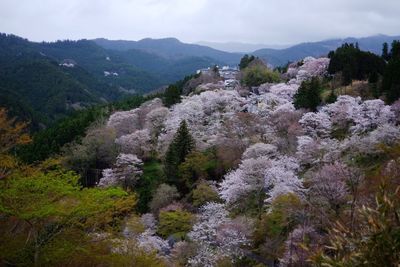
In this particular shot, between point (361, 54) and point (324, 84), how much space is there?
516cm

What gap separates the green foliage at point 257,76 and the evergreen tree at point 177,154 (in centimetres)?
2057

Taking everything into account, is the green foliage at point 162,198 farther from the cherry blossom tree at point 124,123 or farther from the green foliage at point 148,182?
the cherry blossom tree at point 124,123

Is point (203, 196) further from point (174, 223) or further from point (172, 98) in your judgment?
point (172, 98)

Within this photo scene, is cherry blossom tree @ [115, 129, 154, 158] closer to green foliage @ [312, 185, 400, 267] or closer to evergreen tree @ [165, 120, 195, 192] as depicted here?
evergreen tree @ [165, 120, 195, 192]

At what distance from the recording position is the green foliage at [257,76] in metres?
56.3

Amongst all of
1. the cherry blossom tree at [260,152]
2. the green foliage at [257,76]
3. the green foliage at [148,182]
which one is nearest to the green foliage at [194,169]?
the green foliage at [148,182]

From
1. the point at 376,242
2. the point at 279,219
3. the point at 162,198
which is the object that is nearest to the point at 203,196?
the point at 162,198

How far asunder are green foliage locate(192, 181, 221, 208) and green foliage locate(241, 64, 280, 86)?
27508 mm

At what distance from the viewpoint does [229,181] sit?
100ft

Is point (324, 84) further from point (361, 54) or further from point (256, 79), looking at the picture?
point (256, 79)

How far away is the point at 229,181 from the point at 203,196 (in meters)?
2.80

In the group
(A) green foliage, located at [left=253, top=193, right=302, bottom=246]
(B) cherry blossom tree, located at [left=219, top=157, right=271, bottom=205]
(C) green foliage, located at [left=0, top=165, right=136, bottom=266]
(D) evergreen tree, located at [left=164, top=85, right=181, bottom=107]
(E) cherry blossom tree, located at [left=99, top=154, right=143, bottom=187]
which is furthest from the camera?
(D) evergreen tree, located at [left=164, top=85, right=181, bottom=107]

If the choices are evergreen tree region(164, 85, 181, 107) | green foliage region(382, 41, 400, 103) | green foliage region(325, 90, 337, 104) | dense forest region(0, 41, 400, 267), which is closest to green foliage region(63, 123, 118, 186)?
dense forest region(0, 41, 400, 267)

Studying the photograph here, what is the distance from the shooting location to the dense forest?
39.2ft
